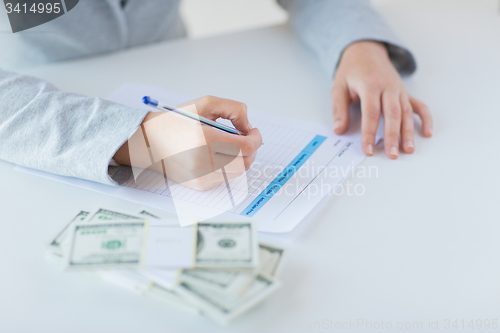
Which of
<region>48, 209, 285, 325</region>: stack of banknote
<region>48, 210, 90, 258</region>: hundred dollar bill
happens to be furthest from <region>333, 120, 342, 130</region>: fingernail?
<region>48, 210, 90, 258</region>: hundred dollar bill

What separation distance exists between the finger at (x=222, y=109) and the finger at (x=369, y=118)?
0.71 feet

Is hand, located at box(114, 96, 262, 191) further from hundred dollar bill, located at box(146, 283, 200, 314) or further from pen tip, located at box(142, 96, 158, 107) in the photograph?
hundred dollar bill, located at box(146, 283, 200, 314)

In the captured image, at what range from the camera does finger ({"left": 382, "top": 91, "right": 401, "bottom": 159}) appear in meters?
0.67

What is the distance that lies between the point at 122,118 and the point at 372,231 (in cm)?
40

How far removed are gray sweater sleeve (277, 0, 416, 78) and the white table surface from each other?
0.15ft

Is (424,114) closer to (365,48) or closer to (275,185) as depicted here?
(365,48)

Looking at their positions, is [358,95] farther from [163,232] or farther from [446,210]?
[163,232]

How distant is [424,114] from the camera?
740mm

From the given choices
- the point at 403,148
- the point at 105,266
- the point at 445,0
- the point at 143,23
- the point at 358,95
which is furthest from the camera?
the point at 445,0

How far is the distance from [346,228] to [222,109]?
0.26 m

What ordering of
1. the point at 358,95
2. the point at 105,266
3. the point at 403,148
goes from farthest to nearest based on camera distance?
1. the point at 358,95
2. the point at 403,148
3. the point at 105,266

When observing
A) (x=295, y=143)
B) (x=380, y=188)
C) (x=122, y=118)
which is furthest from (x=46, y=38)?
(x=380, y=188)

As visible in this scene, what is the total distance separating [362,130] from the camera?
707mm

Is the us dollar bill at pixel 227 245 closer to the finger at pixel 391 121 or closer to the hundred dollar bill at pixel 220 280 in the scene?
the hundred dollar bill at pixel 220 280
